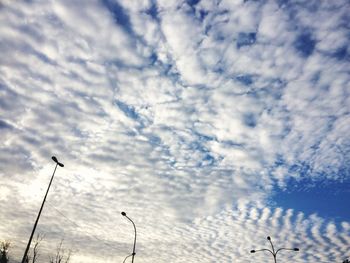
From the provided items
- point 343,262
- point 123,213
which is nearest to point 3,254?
point 123,213

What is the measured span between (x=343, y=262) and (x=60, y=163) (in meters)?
69.6

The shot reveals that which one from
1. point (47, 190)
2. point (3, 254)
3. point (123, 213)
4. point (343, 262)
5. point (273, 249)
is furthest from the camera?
point (343, 262)

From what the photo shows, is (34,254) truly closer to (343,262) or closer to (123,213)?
(123,213)

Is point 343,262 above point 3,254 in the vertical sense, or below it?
above

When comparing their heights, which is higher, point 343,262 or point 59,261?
point 343,262

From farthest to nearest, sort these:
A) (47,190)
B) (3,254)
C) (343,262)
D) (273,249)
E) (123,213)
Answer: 1. (343,262)
2. (3,254)
3. (273,249)
4. (123,213)
5. (47,190)

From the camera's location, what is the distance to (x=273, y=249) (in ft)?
104

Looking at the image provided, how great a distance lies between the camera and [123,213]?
28.0m

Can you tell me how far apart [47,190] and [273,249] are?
999 inches

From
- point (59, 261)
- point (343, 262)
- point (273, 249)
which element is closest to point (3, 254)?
point (59, 261)

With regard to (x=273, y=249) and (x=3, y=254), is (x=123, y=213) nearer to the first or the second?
(x=273, y=249)

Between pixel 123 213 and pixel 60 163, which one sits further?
pixel 123 213

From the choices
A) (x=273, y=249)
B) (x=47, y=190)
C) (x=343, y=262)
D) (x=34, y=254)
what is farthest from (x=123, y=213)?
(x=343, y=262)

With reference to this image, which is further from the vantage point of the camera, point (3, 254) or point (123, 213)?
point (3, 254)
